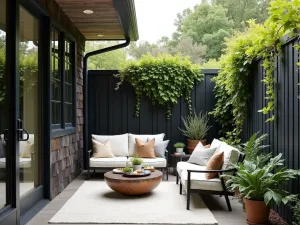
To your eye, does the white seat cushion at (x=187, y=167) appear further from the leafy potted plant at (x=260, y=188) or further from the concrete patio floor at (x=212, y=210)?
the leafy potted plant at (x=260, y=188)

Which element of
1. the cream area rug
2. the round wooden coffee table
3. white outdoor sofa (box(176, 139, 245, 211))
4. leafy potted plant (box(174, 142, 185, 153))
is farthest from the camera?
leafy potted plant (box(174, 142, 185, 153))

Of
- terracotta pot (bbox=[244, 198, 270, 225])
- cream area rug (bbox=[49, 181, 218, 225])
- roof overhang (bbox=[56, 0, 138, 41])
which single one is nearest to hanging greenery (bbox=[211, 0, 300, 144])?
terracotta pot (bbox=[244, 198, 270, 225])

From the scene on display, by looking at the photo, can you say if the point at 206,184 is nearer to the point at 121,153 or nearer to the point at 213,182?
the point at 213,182

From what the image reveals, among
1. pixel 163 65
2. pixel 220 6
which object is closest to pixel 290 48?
pixel 163 65

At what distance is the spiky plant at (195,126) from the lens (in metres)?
7.24

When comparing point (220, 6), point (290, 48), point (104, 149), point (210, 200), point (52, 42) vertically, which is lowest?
point (210, 200)

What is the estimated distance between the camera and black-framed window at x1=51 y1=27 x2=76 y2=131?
17.1 ft

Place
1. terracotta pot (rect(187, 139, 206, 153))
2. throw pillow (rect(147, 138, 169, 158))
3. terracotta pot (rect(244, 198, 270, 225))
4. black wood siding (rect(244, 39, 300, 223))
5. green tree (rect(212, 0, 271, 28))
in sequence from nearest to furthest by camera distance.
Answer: black wood siding (rect(244, 39, 300, 223)) → terracotta pot (rect(244, 198, 270, 225)) → throw pillow (rect(147, 138, 169, 158)) → terracotta pot (rect(187, 139, 206, 153)) → green tree (rect(212, 0, 271, 28))

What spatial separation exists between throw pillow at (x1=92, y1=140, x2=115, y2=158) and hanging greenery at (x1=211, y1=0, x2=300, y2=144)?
2.33 m

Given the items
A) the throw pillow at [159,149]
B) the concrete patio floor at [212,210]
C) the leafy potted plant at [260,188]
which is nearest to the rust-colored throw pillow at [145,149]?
the throw pillow at [159,149]

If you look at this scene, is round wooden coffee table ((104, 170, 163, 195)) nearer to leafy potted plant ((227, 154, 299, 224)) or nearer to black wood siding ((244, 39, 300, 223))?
leafy potted plant ((227, 154, 299, 224))

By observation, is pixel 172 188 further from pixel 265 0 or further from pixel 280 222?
pixel 265 0

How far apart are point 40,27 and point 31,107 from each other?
3.79 ft

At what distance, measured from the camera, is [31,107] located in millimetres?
4406
